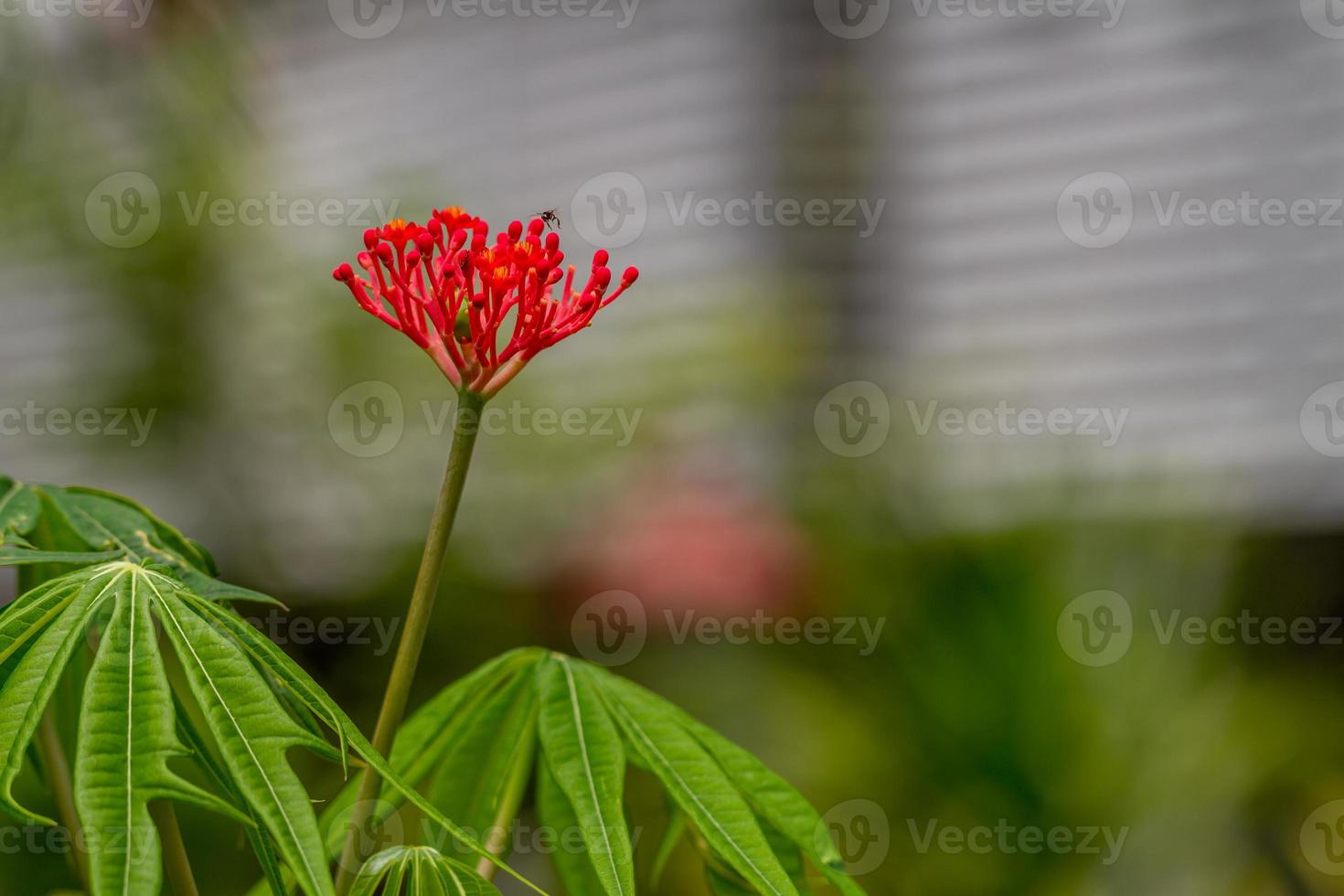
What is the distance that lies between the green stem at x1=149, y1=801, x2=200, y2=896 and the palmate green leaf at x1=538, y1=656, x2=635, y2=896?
17 centimetres

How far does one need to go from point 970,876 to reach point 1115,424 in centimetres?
142

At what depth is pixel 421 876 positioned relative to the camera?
0.43m

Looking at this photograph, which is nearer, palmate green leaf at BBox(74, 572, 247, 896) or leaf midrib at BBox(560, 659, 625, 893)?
palmate green leaf at BBox(74, 572, 247, 896)

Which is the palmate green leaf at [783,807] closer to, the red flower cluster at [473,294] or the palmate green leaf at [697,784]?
the palmate green leaf at [697,784]

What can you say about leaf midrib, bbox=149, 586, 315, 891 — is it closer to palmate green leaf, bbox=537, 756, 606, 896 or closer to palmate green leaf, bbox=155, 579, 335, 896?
palmate green leaf, bbox=155, 579, 335, 896

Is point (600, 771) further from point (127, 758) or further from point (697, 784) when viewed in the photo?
point (127, 758)

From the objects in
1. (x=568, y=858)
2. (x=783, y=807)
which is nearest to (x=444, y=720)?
(x=568, y=858)

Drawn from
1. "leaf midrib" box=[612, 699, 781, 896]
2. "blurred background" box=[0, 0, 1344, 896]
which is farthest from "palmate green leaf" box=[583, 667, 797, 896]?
"blurred background" box=[0, 0, 1344, 896]

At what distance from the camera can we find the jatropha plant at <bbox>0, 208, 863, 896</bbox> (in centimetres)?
37

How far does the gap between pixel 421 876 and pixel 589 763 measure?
0.10 m

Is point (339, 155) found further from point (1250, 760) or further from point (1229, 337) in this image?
point (1250, 760)

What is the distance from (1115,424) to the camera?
2635 mm

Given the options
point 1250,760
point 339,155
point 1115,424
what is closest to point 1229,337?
point 1115,424

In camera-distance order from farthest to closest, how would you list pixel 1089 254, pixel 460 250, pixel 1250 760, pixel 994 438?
1. pixel 1089 254
2. pixel 994 438
3. pixel 1250 760
4. pixel 460 250
